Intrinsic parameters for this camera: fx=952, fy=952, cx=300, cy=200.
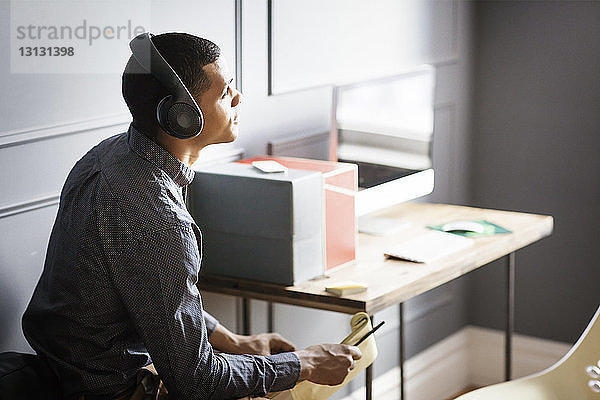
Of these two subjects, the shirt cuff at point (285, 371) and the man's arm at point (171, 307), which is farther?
the shirt cuff at point (285, 371)

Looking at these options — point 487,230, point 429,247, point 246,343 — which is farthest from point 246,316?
point 487,230

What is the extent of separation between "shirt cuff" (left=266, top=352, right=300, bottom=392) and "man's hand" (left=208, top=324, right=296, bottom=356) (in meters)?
0.35

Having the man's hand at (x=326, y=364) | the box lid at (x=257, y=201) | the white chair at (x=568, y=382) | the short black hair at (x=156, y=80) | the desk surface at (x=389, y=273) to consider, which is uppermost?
the short black hair at (x=156, y=80)

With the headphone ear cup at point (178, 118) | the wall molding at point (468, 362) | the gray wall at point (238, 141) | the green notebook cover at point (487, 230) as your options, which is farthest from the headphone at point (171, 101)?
the wall molding at point (468, 362)

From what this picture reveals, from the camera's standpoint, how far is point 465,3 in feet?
11.6

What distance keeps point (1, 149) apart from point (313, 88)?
115 cm

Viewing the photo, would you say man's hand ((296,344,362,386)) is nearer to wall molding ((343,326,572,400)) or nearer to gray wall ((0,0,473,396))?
gray wall ((0,0,473,396))

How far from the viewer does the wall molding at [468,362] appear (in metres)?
3.52

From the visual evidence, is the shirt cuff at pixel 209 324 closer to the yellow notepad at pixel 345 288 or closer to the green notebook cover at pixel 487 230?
the yellow notepad at pixel 345 288

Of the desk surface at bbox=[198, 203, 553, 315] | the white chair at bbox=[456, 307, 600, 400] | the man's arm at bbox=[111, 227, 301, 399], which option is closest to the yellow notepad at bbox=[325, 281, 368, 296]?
the desk surface at bbox=[198, 203, 553, 315]

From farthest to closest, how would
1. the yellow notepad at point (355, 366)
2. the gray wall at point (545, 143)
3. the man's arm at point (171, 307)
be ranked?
the gray wall at point (545, 143), the yellow notepad at point (355, 366), the man's arm at point (171, 307)

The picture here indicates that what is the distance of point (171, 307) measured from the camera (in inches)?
66.6

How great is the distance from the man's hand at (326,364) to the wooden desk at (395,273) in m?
0.21

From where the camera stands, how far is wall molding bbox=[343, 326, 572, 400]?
3516 mm
